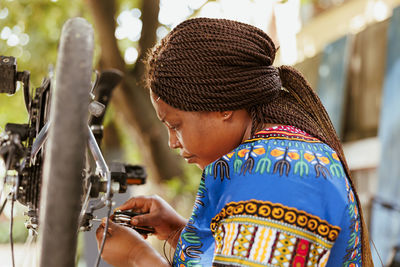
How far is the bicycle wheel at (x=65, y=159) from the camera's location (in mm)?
964

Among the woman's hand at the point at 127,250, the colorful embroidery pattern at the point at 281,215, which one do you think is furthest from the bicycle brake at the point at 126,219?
the colorful embroidery pattern at the point at 281,215

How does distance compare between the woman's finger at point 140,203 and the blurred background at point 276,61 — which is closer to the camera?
the woman's finger at point 140,203

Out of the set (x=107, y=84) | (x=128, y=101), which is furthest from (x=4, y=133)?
(x=128, y=101)

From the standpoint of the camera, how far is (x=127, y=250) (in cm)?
141

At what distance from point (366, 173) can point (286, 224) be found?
580cm

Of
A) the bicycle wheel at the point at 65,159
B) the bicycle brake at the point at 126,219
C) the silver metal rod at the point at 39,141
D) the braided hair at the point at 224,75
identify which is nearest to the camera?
the bicycle wheel at the point at 65,159

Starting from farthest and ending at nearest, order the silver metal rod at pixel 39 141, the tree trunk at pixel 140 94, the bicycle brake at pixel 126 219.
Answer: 1. the tree trunk at pixel 140 94
2. the bicycle brake at pixel 126 219
3. the silver metal rod at pixel 39 141

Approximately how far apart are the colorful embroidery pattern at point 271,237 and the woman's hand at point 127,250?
0.29m

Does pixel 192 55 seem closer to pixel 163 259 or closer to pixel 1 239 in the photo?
pixel 163 259

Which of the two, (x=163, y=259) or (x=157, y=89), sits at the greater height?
(x=157, y=89)

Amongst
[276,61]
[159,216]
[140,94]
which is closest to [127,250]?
[159,216]

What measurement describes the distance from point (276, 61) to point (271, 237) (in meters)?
5.80

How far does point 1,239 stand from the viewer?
12484 mm

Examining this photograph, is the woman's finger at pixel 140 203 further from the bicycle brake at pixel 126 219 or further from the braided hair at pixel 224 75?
the braided hair at pixel 224 75
